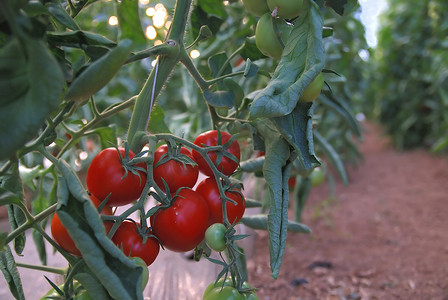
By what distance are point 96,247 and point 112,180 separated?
5.0 inches

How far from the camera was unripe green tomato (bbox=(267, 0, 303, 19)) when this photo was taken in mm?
570

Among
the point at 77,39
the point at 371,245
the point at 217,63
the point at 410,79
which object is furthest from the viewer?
the point at 410,79

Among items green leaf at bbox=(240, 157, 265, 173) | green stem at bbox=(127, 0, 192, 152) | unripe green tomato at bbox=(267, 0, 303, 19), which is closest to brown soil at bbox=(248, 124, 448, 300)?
green leaf at bbox=(240, 157, 265, 173)

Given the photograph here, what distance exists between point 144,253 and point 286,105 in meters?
0.30

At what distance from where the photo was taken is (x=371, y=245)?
1680 millimetres

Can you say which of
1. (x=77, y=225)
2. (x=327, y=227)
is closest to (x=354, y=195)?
(x=327, y=227)

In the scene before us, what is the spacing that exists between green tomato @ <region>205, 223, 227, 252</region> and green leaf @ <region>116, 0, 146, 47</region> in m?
0.62

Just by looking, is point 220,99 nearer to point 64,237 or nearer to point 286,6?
point 286,6

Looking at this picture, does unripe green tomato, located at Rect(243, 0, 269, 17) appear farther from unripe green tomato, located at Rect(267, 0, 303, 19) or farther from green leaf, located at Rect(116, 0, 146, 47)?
green leaf, located at Rect(116, 0, 146, 47)

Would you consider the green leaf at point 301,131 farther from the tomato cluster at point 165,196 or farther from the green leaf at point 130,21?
the green leaf at point 130,21

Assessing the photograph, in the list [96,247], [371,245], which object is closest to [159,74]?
[96,247]

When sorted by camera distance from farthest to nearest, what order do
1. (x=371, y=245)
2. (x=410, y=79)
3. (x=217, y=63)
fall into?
(x=410, y=79) < (x=371, y=245) < (x=217, y=63)

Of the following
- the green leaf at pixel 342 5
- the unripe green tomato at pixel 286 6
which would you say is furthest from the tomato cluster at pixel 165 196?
the green leaf at pixel 342 5

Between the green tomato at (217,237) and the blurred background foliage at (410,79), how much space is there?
320 centimetres
